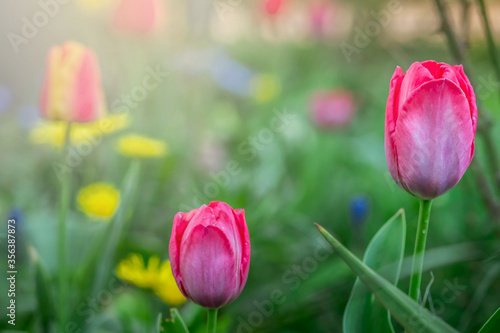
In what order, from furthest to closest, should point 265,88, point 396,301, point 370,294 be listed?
point 265,88 < point 370,294 < point 396,301

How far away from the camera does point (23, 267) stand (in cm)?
108

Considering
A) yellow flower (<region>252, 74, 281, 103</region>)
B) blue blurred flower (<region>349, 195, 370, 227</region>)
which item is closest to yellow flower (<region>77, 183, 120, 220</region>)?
blue blurred flower (<region>349, 195, 370, 227</region>)

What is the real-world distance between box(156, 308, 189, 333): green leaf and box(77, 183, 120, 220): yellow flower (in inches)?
26.5

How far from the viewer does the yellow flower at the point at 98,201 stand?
1.20m

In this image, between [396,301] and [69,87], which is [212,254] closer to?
[396,301]

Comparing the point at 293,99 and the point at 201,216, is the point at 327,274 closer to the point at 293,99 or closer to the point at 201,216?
the point at 201,216

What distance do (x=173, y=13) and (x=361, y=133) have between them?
1176mm

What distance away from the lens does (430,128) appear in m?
0.46

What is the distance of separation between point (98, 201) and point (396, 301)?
35.9 inches

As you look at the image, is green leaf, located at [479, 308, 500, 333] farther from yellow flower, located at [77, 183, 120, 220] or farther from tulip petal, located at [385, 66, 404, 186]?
yellow flower, located at [77, 183, 120, 220]

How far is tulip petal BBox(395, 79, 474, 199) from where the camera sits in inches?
17.8

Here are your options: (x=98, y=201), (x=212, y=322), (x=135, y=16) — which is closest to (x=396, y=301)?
(x=212, y=322)

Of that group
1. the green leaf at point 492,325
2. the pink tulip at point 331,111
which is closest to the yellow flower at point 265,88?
the pink tulip at point 331,111

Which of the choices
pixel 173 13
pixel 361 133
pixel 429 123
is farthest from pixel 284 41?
pixel 429 123
